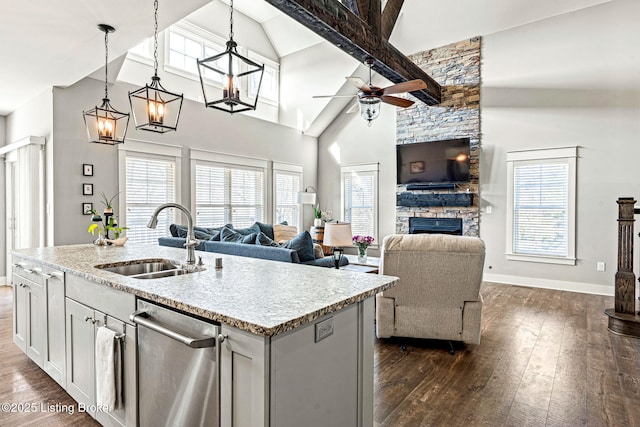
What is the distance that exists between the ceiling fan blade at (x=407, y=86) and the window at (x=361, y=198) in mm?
3737

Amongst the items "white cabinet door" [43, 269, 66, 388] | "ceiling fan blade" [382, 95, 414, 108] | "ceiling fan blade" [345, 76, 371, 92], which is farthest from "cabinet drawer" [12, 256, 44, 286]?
"ceiling fan blade" [382, 95, 414, 108]

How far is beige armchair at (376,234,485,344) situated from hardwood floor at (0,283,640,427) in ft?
0.77

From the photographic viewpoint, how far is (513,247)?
6.41 metres

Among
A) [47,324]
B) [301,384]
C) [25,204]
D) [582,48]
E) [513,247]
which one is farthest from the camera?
[513,247]

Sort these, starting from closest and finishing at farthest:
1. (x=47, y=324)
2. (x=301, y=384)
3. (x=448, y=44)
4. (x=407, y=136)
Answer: (x=301, y=384)
(x=47, y=324)
(x=448, y=44)
(x=407, y=136)

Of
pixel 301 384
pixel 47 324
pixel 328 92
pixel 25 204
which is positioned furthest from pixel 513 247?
pixel 25 204

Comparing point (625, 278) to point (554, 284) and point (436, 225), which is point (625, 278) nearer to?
point (554, 284)

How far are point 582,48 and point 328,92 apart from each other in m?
4.52

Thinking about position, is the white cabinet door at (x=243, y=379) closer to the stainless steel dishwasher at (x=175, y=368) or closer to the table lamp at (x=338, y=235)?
the stainless steel dishwasher at (x=175, y=368)

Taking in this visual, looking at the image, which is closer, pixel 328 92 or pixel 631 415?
pixel 631 415

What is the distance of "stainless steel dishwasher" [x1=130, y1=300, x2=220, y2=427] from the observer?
4.65 feet

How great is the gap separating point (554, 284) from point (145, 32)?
672 centimetres

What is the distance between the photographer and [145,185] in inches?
230

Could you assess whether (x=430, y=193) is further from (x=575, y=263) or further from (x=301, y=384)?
(x=301, y=384)
